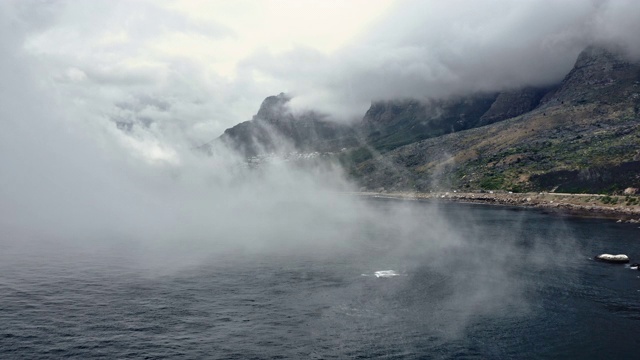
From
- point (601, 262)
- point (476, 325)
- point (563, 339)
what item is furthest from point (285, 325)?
point (601, 262)

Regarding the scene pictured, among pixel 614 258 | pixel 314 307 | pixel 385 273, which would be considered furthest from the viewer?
pixel 614 258

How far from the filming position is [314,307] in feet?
335

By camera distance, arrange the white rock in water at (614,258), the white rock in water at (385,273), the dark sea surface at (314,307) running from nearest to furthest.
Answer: the dark sea surface at (314,307)
the white rock in water at (385,273)
the white rock in water at (614,258)

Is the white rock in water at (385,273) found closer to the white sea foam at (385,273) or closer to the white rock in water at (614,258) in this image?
the white sea foam at (385,273)

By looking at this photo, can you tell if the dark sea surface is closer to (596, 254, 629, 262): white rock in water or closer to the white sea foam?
the white sea foam

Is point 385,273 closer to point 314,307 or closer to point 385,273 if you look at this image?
point 385,273

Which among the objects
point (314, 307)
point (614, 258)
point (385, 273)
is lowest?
point (314, 307)

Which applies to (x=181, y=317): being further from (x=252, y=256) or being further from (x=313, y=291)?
(x=252, y=256)

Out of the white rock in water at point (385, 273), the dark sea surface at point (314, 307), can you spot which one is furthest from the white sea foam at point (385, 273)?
the dark sea surface at point (314, 307)

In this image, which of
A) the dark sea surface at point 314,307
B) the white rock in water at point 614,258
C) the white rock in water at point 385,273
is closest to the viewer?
the dark sea surface at point 314,307

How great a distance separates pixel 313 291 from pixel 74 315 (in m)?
54.2

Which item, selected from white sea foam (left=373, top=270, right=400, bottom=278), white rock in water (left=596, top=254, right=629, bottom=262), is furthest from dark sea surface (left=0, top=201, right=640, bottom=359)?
white rock in water (left=596, top=254, right=629, bottom=262)

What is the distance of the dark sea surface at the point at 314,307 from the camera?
3150 inches

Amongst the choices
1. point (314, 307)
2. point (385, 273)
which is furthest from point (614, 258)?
point (314, 307)
